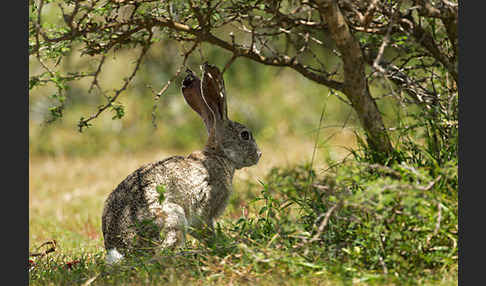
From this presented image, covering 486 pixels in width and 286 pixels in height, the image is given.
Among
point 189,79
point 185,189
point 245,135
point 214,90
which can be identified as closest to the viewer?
point 185,189

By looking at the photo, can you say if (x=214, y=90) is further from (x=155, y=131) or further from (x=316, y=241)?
(x=155, y=131)

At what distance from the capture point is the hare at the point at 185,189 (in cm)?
459

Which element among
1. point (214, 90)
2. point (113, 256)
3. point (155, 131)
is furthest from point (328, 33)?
point (155, 131)

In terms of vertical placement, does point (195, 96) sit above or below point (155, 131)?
above

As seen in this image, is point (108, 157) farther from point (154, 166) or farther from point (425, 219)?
point (425, 219)

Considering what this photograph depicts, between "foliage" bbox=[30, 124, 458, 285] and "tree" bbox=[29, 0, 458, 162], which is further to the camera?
"tree" bbox=[29, 0, 458, 162]

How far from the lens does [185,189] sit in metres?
4.98

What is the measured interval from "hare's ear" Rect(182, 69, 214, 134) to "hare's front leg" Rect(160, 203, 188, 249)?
4.34ft

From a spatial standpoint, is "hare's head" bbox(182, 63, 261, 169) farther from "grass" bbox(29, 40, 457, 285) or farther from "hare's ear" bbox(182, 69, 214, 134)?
"grass" bbox(29, 40, 457, 285)

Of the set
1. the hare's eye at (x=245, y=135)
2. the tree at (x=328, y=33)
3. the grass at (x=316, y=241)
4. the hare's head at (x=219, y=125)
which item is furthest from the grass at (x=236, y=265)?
the tree at (x=328, y=33)

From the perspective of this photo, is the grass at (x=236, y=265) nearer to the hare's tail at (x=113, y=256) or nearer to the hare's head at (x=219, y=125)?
the hare's tail at (x=113, y=256)

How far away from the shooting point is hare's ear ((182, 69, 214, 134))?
5641mm

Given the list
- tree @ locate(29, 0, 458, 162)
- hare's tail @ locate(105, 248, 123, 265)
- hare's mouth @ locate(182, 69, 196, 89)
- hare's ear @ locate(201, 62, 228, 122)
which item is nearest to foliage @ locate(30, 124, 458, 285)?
hare's tail @ locate(105, 248, 123, 265)

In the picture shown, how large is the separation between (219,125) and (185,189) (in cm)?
97
